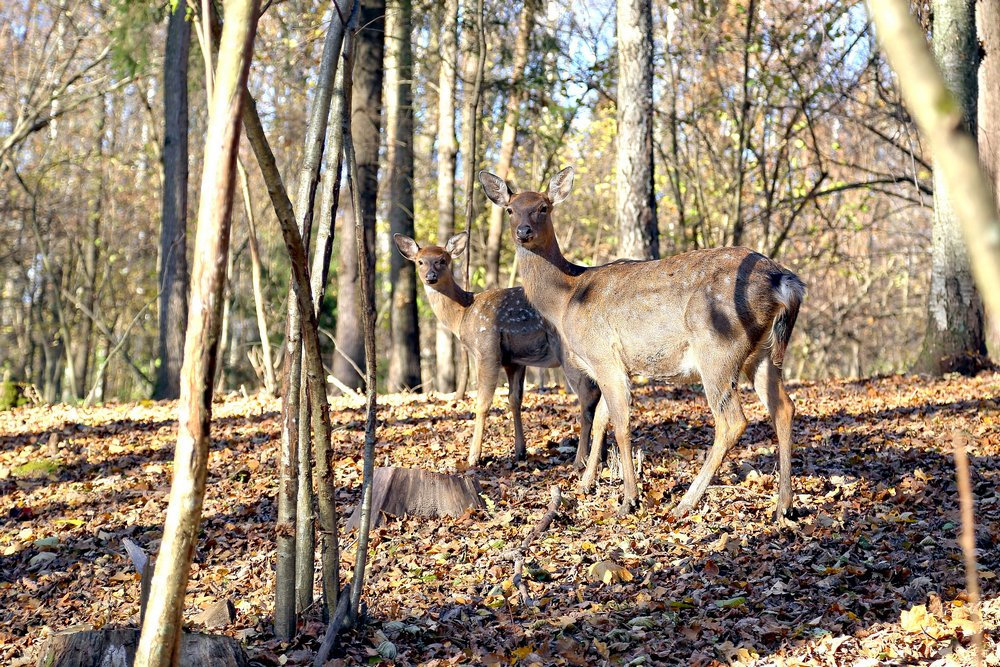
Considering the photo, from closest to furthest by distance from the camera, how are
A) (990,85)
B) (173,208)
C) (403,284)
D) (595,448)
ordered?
(595,448) < (990,85) < (173,208) < (403,284)

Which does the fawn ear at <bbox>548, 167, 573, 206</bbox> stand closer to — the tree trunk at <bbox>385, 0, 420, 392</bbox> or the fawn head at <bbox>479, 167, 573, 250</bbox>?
the fawn head at <bbox>479, 167, 573, 250</bbox>

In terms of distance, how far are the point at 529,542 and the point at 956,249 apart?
23.7 feet

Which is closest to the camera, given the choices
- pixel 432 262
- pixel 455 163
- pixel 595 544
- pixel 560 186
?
pixel 595 544

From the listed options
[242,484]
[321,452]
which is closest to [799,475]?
[321,452]

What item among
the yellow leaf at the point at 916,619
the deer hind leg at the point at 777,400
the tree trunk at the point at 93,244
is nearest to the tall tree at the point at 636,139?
→ the deer hind leg at the point at 777,400

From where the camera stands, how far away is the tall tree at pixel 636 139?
11.6 meters

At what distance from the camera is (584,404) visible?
28.5 feet

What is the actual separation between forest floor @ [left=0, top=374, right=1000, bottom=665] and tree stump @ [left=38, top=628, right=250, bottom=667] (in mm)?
431

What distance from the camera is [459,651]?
540cm

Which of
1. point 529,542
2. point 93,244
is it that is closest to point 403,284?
point 529,542

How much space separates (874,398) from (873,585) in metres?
5.20

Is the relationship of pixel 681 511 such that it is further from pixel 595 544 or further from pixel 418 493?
pixel 418 493

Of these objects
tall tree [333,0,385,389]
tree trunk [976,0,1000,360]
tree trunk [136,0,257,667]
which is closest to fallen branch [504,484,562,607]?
tree trunk [136,0,257,667]

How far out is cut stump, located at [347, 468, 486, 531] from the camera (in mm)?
7531
